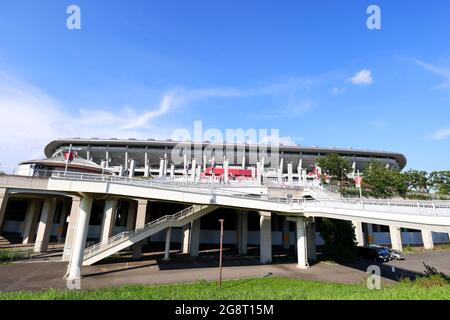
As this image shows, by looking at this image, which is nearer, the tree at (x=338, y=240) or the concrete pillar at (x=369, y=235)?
the tree at (x=338, y=240)

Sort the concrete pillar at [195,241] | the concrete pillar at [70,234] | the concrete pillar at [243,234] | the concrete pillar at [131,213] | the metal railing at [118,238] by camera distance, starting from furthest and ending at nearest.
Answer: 1. the concrete pillar at [131,213]
2. the concrete pillar at [243,234]
3. the concrete pillar at [195,241]
4. the concrete pillar at [70,234]
5. the metal railing at [118,238]

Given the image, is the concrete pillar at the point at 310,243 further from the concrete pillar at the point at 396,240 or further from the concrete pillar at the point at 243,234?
the concrete pillar at the point at 396,240

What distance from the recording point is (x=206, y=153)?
7862 centimetres

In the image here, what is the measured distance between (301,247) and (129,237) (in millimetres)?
18326

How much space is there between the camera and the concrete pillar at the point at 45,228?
3225 cm

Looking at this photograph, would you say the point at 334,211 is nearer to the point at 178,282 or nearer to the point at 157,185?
the point at 178,282

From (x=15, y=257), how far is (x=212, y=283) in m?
24.4

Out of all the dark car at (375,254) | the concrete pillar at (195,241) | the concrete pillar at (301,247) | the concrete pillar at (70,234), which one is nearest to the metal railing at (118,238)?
the concrete pillar at (70,234)

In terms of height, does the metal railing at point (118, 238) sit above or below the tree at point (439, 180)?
below

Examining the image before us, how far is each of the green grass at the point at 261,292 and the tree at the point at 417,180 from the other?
42468mm

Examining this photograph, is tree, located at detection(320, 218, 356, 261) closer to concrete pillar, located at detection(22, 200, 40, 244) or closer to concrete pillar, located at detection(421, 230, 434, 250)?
concrete pillar, located at detection(421, 230, 434, 250)

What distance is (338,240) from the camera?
3011cm
